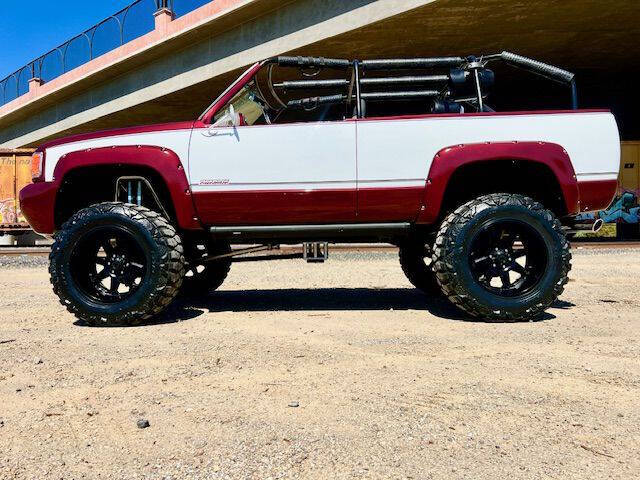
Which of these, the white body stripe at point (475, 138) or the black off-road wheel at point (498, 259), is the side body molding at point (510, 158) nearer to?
the white body stripe at point (475, 138)

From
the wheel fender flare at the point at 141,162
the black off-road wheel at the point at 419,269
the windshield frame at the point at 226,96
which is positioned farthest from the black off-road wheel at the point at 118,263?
the black off-road wheel at the point at 419,269

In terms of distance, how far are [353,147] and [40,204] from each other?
276 centimetres

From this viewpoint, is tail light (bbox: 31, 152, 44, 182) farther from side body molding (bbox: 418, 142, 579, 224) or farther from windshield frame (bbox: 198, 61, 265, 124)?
side body molding (bbox: 418, 142, 579, 224)

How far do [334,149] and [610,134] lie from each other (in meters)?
2.25

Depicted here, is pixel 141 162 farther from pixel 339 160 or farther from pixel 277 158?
pixel 339 160

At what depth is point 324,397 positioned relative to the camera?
2.18 metres

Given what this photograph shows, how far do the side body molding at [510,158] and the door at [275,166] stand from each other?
2.36 feet

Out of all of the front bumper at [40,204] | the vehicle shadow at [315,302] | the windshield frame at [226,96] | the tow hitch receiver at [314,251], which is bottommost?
the vehicle shadow at [315,302]

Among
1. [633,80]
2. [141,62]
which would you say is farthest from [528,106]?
[141,62]

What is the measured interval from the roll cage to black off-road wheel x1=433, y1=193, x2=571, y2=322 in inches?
41.2

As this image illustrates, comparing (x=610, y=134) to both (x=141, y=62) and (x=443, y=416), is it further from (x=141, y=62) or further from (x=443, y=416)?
(x=141, y=62)

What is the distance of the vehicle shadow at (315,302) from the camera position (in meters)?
4.36

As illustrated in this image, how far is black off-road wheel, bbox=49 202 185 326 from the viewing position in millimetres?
3785

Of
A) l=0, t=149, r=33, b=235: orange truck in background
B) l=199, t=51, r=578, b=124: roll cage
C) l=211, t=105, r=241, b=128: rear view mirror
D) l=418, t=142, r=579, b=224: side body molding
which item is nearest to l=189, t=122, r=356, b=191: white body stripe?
l=211, t=105, r=241, b=128: rear view mirror
